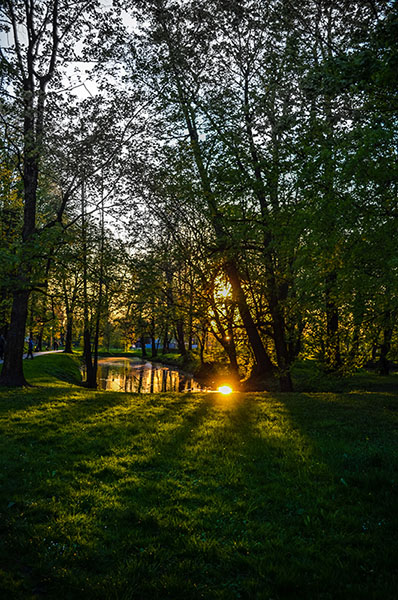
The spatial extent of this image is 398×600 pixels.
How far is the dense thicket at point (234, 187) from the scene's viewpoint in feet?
35.9

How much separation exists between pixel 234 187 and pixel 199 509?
11.9 m

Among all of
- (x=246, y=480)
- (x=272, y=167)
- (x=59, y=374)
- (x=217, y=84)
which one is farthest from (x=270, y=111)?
(x=59, y=374)

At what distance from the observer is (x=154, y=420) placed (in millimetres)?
11453

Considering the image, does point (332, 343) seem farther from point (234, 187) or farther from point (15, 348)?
point (15, 348)

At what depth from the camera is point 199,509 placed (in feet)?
18.8

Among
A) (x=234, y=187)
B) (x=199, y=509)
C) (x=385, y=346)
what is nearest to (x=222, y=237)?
(x=234, y=187)

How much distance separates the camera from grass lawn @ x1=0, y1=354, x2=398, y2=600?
4168 millimetres

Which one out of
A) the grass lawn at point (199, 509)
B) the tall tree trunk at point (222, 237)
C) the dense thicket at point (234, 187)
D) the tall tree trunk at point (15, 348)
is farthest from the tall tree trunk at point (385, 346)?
the tall tree trunk at point (15, 348)

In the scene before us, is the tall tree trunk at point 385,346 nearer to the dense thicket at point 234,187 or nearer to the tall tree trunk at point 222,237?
the dense thicket at point 234,187

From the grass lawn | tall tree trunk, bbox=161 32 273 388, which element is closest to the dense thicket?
tall tree trunk, bbox=161 32 273 388

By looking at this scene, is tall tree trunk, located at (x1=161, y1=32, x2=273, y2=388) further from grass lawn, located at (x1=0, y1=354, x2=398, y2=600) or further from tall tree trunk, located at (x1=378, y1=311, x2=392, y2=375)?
grass lawn, located at (x1=0, y1=354, x2=398, y2=600)

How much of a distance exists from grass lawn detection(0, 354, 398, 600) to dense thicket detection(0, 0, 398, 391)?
540 centimetres

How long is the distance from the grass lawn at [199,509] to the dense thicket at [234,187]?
17.7ft

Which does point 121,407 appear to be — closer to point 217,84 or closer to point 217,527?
point 217,527
